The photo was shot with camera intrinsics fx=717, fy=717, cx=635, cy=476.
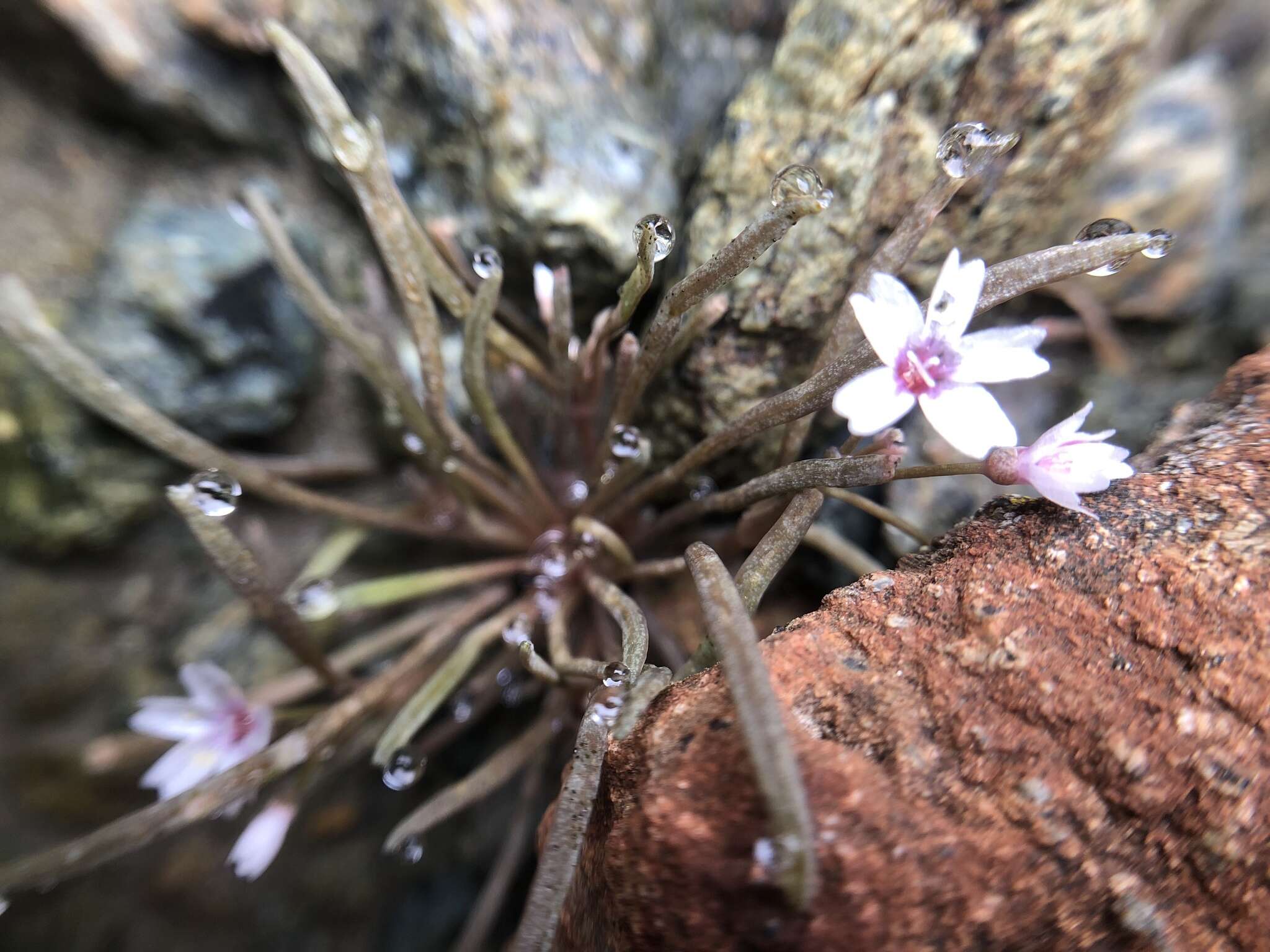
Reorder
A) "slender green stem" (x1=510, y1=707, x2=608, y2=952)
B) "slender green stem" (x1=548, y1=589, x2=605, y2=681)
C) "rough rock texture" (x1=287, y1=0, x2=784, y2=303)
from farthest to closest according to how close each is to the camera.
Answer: "rough rock texture" (x1=287, y1=0, x2=784, y2=303), "slender green stem" (x1=548, y1=589, x2=605, y2=681), "slender green stem" (x1=510, y1=707, x2=608, y2=952)

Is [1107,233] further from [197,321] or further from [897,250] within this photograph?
[197,321]

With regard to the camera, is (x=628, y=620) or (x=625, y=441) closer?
(x=628, y=620)

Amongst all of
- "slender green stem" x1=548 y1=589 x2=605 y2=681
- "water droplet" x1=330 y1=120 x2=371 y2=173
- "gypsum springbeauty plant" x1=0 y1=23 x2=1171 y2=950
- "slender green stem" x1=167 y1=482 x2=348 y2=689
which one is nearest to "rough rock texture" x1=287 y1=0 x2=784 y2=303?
"gypsum springbeauty plant" x1=0 y1=23 x2=1171 y2=950

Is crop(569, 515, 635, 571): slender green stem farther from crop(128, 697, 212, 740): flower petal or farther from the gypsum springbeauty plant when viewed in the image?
crop(128, 697, 212, 740): flower petal

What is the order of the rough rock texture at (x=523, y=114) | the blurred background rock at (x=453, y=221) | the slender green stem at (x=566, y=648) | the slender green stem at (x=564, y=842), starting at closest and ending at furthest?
the slender green stem at (x=564, y=842)
the slender green stem at (x=566, y=648)
the blurred background rock at (x=453, y=221)
the rough rock texture at (x=523, y=114)

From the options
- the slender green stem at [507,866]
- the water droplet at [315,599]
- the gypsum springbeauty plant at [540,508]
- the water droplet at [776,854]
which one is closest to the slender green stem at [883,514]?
the gypsum springbeauty plant at [540,508]

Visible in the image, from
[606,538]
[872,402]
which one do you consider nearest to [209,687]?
[606,538]

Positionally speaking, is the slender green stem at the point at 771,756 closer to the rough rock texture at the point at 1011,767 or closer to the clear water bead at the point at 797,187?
the rough rock texture at the point at 1011,767
